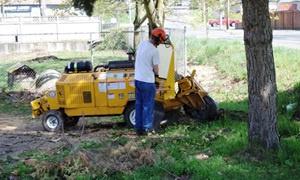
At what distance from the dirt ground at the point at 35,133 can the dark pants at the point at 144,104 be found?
0.38 metres

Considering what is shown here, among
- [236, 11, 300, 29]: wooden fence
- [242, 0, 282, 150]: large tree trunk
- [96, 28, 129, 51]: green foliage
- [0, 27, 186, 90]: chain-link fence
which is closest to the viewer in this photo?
[242, 0, 282, 150]: large tree trunk

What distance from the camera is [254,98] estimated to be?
15.0 ft

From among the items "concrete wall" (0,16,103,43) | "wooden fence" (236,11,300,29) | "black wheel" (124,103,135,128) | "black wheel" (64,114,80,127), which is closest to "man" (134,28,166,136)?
"black wheel" (124,103,135,128)

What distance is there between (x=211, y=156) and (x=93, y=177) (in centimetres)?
169

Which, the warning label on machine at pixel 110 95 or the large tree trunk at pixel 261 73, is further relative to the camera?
the warning label on machine at pixel 110 95

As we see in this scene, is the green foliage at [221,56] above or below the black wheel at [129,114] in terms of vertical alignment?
above

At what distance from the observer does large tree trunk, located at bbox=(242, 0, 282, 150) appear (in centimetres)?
437

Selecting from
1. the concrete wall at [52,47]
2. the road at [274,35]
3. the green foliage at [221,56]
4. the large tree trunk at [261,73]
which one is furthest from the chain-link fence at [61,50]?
the large tree trunk at [261,73]

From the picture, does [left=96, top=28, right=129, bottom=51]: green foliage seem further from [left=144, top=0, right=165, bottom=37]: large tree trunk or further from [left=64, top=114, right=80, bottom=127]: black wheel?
[left=64, top=114, right=80, bottom=127]: black wheel

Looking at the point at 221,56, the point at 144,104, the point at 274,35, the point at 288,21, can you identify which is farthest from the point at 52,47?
the point at 288,21

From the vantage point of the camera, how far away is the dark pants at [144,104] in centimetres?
587

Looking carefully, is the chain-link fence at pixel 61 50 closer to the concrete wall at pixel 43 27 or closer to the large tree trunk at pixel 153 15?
the concrete wall at pixel 43 27

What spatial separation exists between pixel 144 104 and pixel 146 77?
0.49 m

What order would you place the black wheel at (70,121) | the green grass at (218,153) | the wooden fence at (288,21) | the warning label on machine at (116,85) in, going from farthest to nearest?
the wooden fence at (288,21) → the black wheel at (70,121) → the warning label on machine at (116,85) → the green grass at (218,153)
